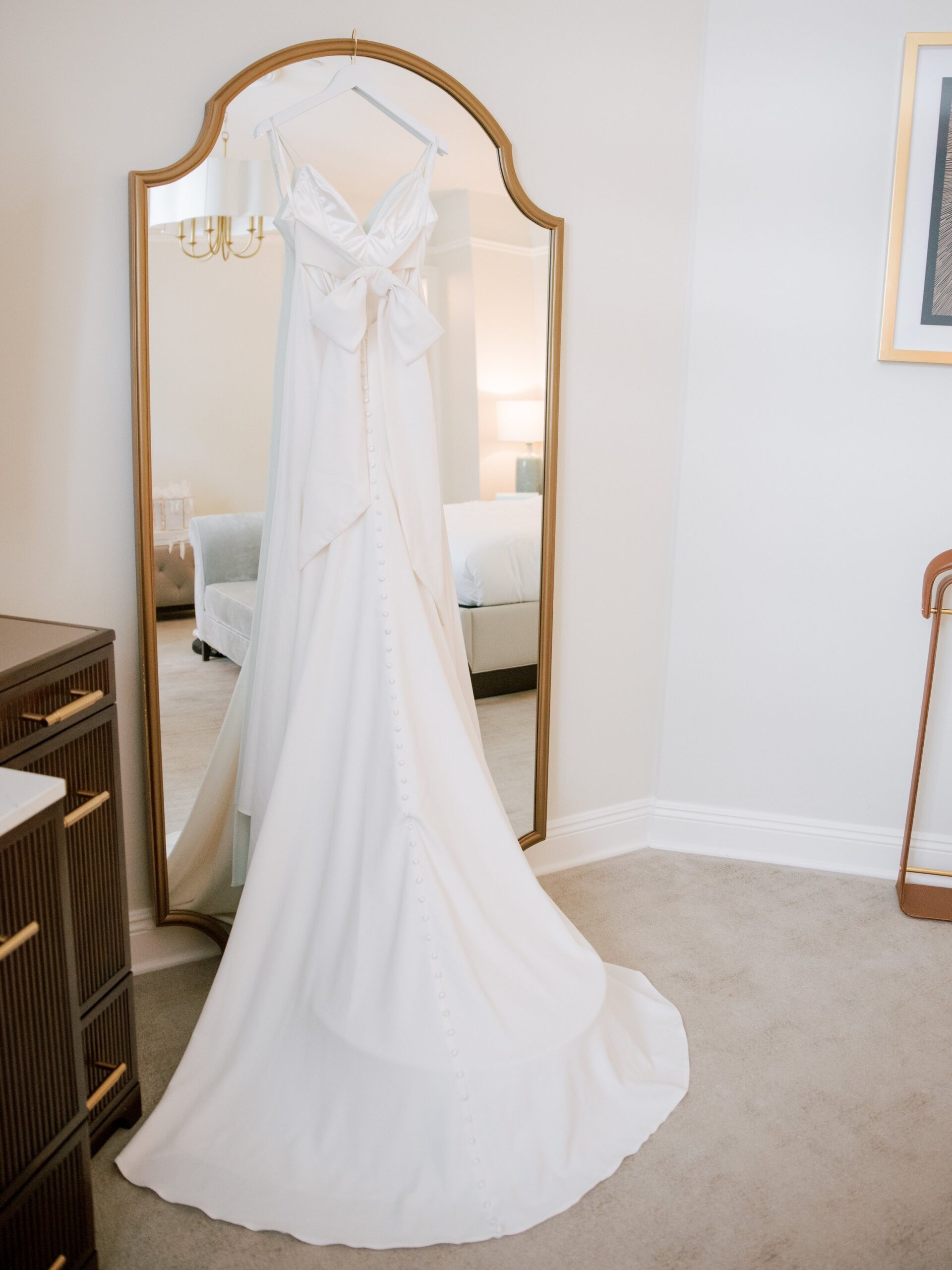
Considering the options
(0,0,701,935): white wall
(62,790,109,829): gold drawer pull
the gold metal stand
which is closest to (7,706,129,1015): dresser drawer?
(62,790,109,829): gold drawer pull

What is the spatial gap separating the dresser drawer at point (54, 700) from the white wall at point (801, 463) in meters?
1.72

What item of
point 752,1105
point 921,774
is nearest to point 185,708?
point 752,1105

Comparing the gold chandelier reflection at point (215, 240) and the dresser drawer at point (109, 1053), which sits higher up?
the gold chandelier reflection at point (215, 240)

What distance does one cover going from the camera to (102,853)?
5.41 ft

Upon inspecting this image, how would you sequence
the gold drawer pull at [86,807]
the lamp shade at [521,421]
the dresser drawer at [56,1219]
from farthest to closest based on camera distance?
the lamp shade at [521,421] < the gold drawer pull at [86,807] < the dresser drawer at [56,1219]

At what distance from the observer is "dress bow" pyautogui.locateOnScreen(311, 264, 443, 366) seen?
5.99ft

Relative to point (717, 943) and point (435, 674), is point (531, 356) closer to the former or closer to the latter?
point (435, 674)

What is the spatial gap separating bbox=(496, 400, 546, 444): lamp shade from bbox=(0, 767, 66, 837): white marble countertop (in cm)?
144

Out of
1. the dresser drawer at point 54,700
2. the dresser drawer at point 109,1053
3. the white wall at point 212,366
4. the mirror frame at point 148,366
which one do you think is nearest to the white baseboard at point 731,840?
the mirror frame at point 148,366

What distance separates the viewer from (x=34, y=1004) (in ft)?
4.17

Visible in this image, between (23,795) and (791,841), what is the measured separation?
2.30 metres

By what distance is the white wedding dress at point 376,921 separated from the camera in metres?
1.65

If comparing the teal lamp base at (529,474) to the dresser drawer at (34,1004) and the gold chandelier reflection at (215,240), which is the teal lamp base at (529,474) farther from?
the dresser drawer at (34,1004)

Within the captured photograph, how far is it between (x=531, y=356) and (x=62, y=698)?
1.43m
